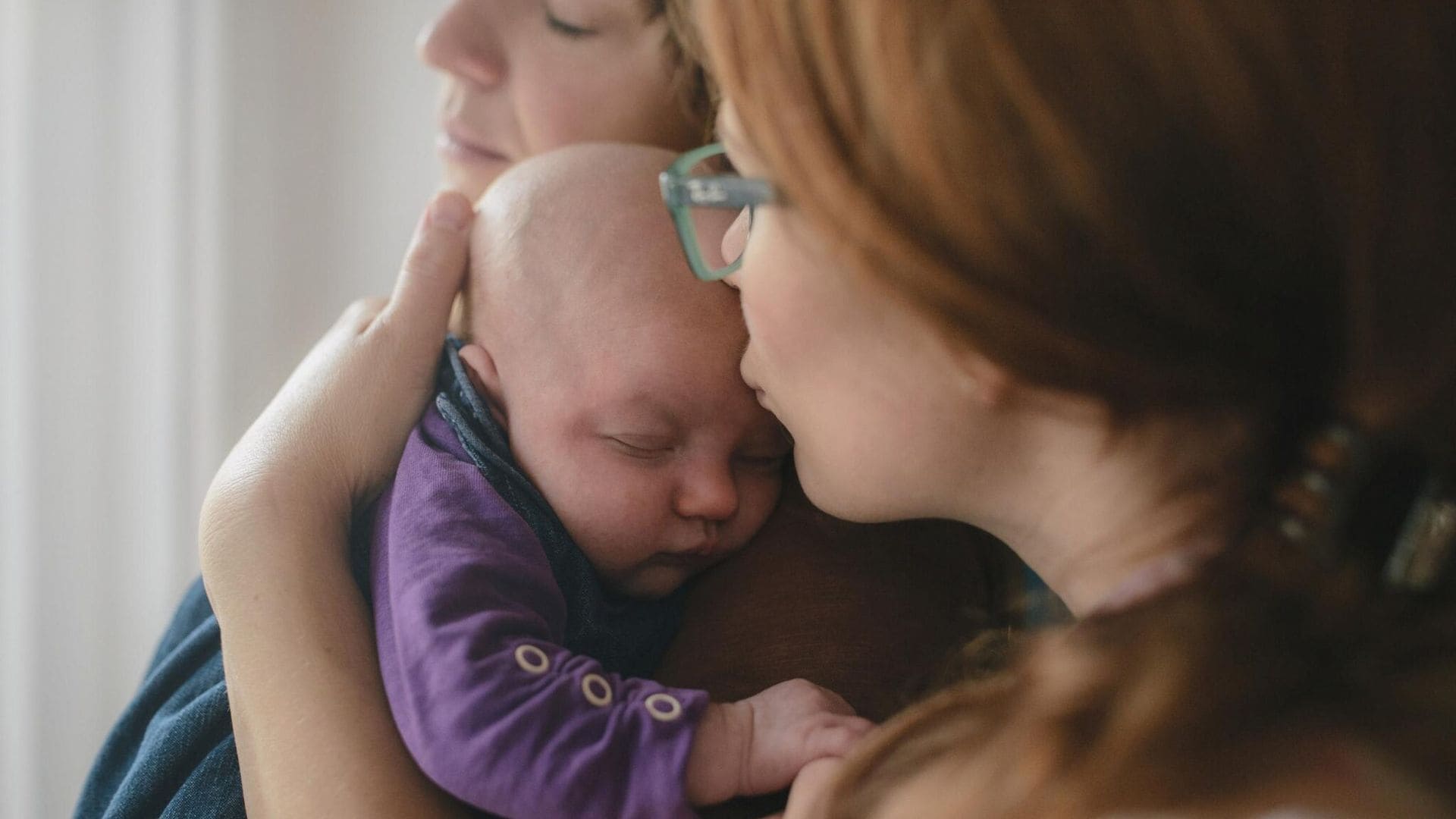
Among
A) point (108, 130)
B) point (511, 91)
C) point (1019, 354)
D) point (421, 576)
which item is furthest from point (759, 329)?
point (108, 130)

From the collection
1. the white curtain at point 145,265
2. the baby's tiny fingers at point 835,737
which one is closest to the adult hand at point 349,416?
the baby's tiny fingers at point 835,737

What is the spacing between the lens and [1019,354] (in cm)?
82

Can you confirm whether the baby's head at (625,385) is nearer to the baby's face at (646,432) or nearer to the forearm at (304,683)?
the baby's face at (646,432)

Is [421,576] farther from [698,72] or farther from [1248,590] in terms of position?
[698,72]

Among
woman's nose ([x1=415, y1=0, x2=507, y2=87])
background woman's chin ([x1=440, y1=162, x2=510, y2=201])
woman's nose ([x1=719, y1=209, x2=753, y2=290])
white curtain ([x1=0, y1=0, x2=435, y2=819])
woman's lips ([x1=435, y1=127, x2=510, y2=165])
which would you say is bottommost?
white curtain ([x1=0, y1=0, x2=435, y2=819])

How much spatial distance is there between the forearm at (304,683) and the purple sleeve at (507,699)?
0.05 meters

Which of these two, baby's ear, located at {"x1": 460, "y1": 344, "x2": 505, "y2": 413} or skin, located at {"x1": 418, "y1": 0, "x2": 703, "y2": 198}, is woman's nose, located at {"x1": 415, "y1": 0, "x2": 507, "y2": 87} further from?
baby's ear, located at {"x1": 460, "y1": 344, "x2": 505, "y2": 413}

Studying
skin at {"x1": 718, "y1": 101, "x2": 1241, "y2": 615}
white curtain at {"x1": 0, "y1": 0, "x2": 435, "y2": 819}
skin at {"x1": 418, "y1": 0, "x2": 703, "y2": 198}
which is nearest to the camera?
skin at {"x1": 718, "y1": 101, "x2": 1241, "y2": 615}

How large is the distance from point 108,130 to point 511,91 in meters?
1.07

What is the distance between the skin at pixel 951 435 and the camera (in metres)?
0.87

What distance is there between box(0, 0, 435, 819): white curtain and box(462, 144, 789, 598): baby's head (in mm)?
1345

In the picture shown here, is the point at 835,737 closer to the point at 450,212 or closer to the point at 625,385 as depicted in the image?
the point at 625,385

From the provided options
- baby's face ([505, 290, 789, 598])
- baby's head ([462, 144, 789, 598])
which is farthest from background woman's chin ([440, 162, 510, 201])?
baby's face ([505, 290, 789, 598])

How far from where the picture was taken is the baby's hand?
3.20 ft
